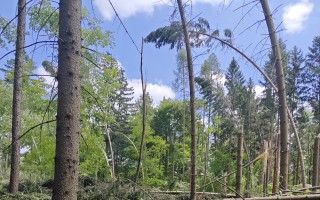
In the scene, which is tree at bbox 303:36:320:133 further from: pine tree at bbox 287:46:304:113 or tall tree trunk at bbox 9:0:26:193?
tall tree trunk at bbox 9:0:26:193

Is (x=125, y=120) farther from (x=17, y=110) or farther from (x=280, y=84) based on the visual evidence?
(x=280, y=84)

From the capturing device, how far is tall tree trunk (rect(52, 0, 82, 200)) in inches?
112

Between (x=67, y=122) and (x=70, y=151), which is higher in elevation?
(x=67, y=122)

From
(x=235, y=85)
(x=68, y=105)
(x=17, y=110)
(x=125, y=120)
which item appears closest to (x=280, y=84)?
(x=68, y=105)

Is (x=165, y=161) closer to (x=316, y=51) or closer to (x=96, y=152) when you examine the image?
(x=316, y=51)

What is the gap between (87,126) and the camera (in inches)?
621

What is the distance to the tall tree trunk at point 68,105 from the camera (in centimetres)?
285

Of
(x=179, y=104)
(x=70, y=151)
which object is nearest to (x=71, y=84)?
(x=70, y=151)

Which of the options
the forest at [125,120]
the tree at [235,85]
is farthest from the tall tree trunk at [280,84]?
the tree at [235,85]

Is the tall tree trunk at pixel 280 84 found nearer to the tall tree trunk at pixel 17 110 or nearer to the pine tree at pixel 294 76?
the tall tree trunk at pixel 17 110

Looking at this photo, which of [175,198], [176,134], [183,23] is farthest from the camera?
[176,134]

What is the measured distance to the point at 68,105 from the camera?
115 inches

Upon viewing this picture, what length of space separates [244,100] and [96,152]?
20818 millimetres

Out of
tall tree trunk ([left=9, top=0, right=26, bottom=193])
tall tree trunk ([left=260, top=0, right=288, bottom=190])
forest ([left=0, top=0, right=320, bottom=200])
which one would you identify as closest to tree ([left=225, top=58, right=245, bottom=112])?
forest ([left=0, top=0, right=320, bottom=200])
